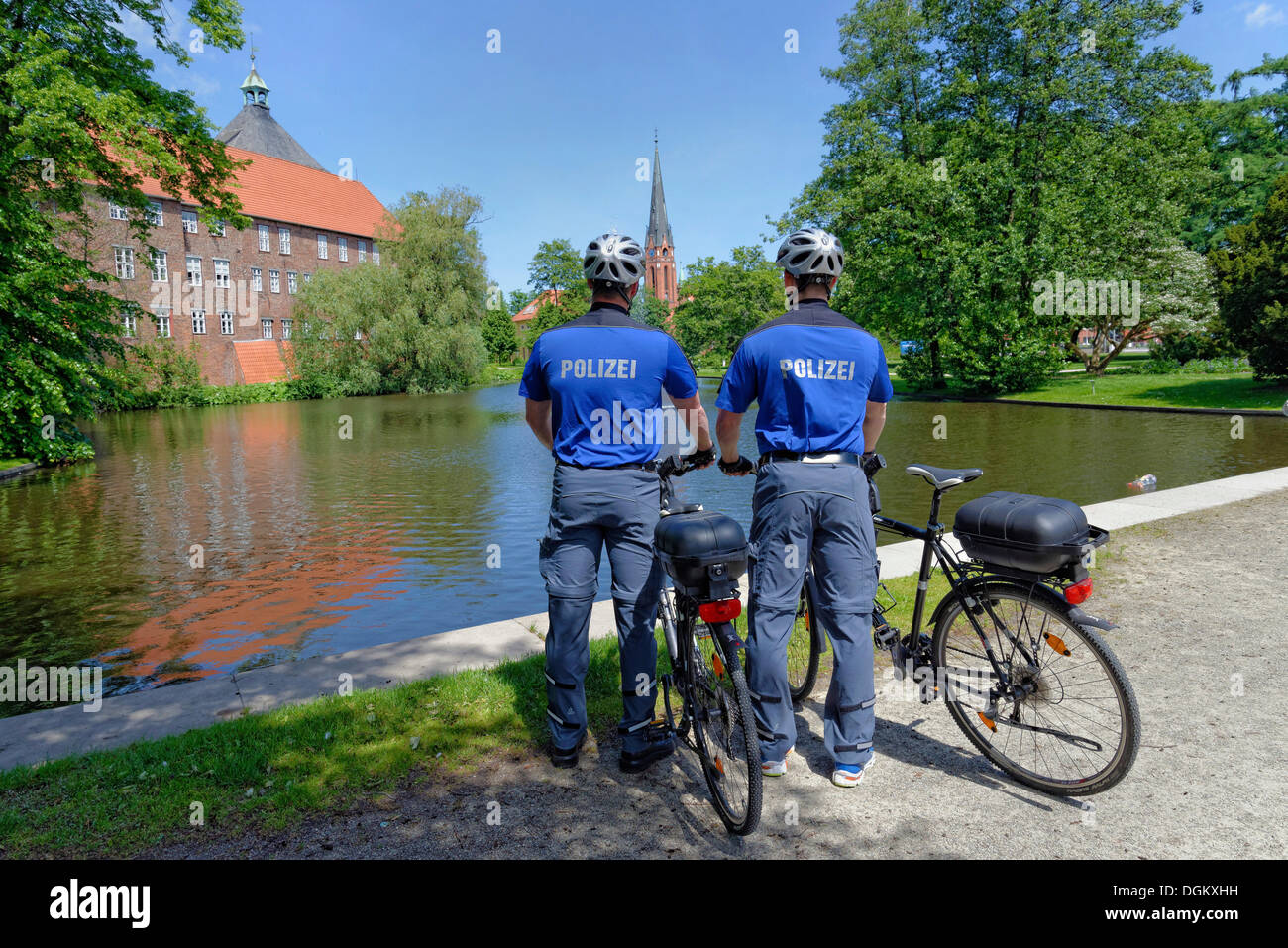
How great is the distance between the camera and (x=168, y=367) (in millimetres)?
38688

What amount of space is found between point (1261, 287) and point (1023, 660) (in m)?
24.6

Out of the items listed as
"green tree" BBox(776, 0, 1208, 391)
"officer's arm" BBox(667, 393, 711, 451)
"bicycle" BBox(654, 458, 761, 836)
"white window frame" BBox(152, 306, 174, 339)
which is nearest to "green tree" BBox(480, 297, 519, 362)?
"white window frame" BBox(152, 306, 174, 339)

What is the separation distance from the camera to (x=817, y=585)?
11.6ft

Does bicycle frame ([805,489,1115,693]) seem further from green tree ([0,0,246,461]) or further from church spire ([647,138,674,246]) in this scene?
church spire ([647,138,674,246])

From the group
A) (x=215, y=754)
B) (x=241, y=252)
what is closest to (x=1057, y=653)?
(x=215, y=754)

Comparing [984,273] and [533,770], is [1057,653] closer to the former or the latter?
[533,770]

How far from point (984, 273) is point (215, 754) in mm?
31759

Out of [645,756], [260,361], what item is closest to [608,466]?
[645,756]

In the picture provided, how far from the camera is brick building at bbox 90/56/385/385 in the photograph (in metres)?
48.5

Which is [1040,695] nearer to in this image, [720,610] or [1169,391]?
[720,610]

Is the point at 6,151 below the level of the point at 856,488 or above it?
above

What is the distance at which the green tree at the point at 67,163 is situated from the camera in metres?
16.1
